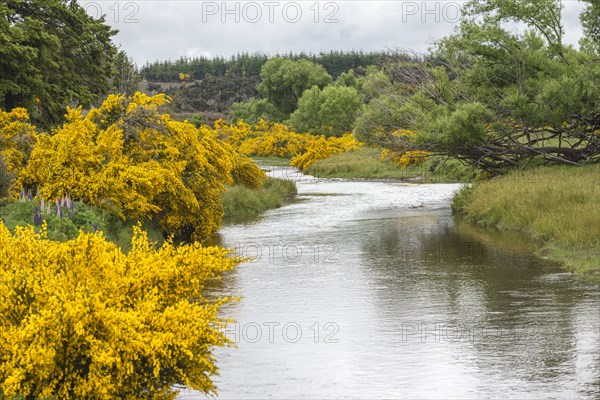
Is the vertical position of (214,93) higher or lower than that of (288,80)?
higher

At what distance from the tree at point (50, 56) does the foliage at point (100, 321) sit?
62.6ft

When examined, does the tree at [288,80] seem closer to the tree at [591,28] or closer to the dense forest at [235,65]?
the dense forest at [235,65]

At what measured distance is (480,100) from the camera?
30547mm

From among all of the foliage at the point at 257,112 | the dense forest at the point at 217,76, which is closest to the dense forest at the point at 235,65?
the dense forest at the point at 217,76

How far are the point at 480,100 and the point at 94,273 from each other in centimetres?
2364

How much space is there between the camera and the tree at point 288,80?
10400cm

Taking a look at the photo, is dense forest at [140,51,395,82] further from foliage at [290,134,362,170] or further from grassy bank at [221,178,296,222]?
grassy bank at [221,178,296,222]

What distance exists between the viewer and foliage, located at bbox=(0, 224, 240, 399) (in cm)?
761

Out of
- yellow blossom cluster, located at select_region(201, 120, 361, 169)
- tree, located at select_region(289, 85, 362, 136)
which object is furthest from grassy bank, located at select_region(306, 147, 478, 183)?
tree, located at select_region(289, 85, 362, 136)

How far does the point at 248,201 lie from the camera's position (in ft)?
109

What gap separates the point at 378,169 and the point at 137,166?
3376cm

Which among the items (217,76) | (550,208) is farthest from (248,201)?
(217,76)

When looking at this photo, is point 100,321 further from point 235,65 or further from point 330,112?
point 235,65

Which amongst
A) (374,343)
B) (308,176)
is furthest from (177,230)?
(308,176)
